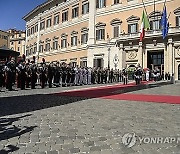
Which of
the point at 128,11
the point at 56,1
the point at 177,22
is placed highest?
the point at 56,1

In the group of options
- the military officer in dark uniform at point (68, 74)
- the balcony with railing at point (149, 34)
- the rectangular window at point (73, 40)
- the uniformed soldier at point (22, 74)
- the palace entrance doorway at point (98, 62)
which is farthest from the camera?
the rectangular window at point (73, 40)

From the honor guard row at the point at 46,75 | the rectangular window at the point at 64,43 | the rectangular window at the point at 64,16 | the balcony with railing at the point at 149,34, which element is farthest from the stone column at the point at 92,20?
the honor guard row at the point at 46,75

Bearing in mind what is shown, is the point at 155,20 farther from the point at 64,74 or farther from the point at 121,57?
the point at 64,74

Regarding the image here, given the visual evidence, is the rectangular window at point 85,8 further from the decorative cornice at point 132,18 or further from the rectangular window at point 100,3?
the decorative cornice at point 132,18

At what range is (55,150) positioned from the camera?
393 centimetres

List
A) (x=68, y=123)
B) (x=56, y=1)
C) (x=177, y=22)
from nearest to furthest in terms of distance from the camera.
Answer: (x=68, y=123)
(x=177, y=22)
(x=56, y=1)

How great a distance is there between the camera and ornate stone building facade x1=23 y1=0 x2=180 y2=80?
33.4 metres

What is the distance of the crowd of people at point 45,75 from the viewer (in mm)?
15156

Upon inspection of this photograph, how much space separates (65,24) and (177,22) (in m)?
23.6

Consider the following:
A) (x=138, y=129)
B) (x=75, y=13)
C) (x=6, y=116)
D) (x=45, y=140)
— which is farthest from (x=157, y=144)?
(x=75, y=13)

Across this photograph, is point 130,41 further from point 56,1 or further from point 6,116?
point 6,116

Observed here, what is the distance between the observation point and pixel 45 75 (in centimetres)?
1780

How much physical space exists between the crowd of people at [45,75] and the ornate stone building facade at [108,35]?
11116 mm

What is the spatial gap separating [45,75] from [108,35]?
2409cm
